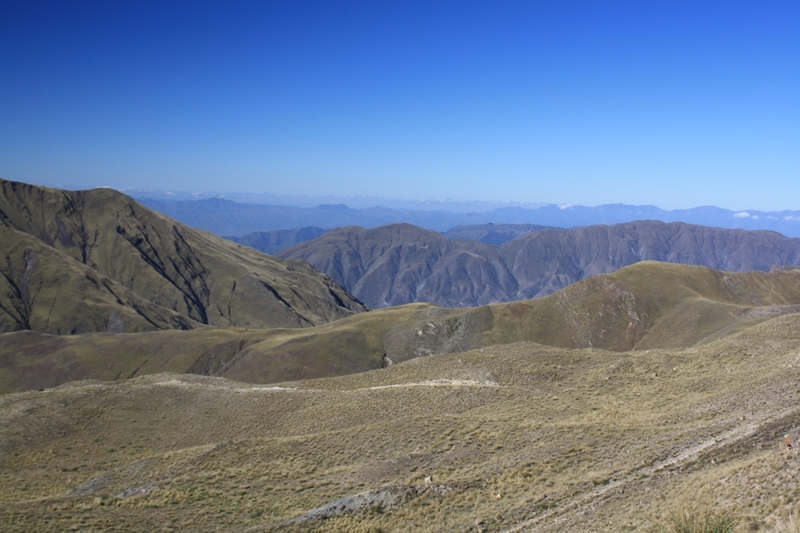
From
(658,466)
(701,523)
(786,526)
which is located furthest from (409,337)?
(786,526)

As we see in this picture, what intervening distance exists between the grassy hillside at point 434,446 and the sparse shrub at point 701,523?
0.57 metres

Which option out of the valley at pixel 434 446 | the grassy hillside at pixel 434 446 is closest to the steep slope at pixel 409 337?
the valley at pixel 434 446

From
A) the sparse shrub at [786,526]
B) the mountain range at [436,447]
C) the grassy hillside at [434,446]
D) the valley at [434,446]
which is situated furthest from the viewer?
the grassy hillside at [434,446]

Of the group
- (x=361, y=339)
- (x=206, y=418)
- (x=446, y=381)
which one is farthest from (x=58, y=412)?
(x=361, y=339)

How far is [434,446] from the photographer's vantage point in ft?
102

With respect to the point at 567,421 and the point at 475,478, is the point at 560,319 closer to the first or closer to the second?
the point at 567,421

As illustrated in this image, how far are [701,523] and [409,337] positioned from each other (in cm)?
11163

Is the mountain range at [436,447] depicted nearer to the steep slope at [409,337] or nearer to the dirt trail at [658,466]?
the dirt trail at [658,466]

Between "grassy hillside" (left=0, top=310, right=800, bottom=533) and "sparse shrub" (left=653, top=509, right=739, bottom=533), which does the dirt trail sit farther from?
"sparse shrub" (left=653, top=509, right=739, bottom=533)

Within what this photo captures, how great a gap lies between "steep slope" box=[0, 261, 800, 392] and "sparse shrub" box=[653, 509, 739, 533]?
99136mm

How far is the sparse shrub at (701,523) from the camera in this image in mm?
12766

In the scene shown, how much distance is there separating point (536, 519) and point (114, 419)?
43.2 m

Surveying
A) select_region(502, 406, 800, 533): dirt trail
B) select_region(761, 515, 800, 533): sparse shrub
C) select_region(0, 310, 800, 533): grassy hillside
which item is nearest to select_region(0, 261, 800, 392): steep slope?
select_region(0, 310, 800, 533): grassy hillside

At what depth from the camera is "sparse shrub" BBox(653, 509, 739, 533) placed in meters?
12.8
